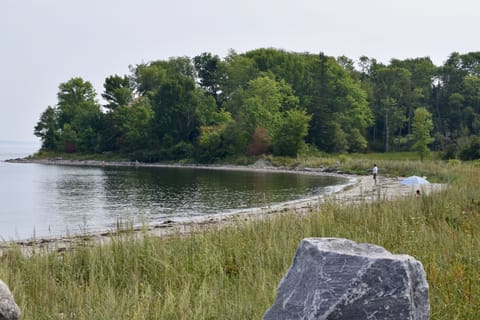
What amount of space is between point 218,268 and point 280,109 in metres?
62.5

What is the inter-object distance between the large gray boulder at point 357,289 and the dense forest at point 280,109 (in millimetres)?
52009

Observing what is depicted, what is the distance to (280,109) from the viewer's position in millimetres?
67688

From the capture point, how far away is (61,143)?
84.7 m

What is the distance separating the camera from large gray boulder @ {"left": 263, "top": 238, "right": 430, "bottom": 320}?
2.71 m

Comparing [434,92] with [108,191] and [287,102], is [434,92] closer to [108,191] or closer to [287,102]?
[287,102]

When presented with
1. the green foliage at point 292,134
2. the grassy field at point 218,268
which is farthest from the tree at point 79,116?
the grassy field at point 218,268

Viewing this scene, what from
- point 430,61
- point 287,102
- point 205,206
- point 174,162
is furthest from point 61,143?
point 205,206

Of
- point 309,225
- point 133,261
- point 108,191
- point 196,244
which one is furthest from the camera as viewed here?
point 108,191

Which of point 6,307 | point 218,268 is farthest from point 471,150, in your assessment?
point 6,307

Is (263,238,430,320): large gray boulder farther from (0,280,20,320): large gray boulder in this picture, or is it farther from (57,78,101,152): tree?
(57,78,101,152): tree

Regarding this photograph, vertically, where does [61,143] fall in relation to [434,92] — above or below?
below

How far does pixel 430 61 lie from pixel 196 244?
253ft

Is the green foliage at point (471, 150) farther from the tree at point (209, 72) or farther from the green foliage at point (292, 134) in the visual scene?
the tree at point (209, 72)

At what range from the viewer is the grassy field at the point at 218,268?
4074mm
